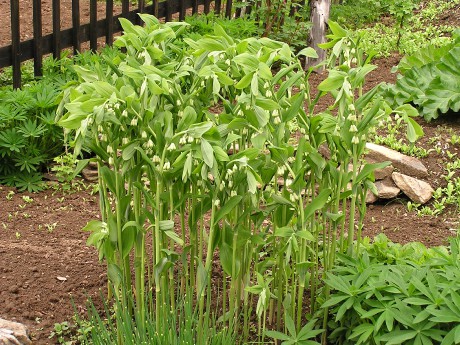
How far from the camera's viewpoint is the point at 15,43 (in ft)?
20.2

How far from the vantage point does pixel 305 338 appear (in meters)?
3.39

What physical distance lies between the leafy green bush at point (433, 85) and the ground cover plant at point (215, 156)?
2762mm

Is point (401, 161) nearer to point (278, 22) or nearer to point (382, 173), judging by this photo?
point (382, 173)

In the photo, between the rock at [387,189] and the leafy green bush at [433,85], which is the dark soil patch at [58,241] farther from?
the leafy green bush at [433,85]

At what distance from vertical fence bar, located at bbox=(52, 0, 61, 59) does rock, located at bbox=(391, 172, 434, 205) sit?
3.04 metres

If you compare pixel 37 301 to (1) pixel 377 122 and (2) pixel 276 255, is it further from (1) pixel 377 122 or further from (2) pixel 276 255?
(1) pixel 377 122

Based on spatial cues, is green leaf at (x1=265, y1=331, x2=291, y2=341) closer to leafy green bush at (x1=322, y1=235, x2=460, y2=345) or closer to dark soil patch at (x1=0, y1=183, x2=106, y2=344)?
leafy green bush at (x1=322, y1=235, x2=460, y2=345)

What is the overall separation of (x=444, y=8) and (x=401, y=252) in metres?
6.95

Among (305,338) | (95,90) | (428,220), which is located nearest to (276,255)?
(305,338)

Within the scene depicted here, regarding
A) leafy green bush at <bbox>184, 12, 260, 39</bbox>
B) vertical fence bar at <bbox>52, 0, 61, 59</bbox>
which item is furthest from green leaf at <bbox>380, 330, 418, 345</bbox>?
leafy green bush at <bbox>184, 12, 260, 39</bbox>

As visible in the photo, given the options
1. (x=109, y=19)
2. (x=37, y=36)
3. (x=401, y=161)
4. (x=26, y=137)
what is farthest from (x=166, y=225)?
(x=109, y=19)

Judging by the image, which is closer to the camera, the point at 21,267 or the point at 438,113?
the point at 21,267

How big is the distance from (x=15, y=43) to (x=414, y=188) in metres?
3.24

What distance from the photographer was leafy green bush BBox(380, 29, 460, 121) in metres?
6.25
